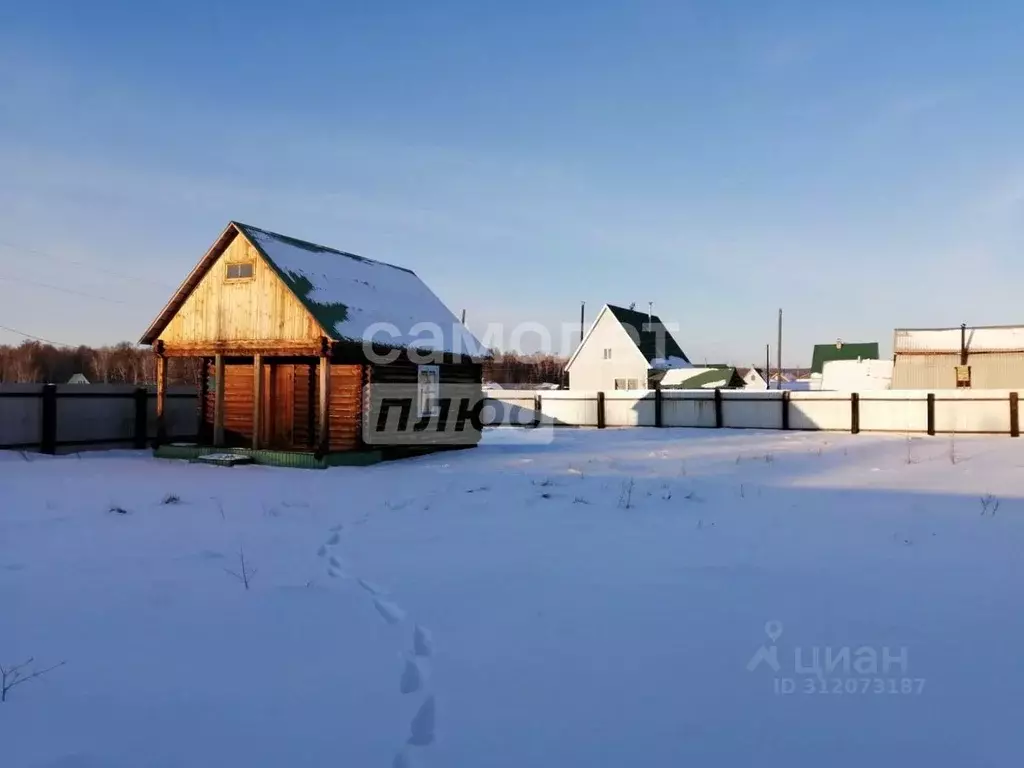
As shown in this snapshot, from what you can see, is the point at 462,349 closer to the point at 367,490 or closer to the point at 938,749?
the point at 367,490

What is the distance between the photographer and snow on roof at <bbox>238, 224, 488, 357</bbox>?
1580cm

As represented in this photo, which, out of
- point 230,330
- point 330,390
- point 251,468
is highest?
point 230,330

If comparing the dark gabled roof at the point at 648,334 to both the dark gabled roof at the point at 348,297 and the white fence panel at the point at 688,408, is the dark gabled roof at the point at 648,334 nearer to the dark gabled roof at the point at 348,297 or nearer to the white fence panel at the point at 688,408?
the white fence panel at the point at 688,408

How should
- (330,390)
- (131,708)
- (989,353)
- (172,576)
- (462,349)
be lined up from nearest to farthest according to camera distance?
(131,708)
(172,576)
(330,390)
(462,349)
(989,353)

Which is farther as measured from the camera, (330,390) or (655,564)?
(330,390)

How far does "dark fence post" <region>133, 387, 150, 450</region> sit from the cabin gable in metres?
2.39

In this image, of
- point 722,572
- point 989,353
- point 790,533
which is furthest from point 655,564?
point 989,353

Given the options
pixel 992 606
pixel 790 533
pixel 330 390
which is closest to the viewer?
pixel 992 606

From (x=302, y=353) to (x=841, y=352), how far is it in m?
63.0

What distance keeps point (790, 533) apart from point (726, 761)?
204 inches

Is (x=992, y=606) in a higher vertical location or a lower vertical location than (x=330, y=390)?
lower

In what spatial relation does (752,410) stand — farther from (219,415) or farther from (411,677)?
(411,677)

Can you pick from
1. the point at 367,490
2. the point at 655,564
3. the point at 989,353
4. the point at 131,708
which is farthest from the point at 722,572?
the point at 989,353

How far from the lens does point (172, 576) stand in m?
6.18
